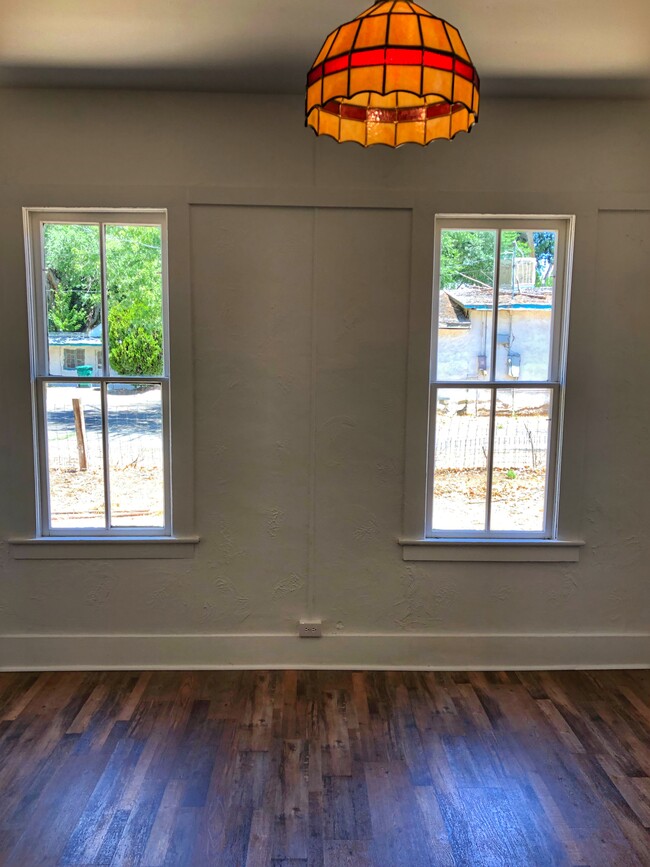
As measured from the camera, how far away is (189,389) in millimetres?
2947

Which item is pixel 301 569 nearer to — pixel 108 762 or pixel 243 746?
pixel 243 746

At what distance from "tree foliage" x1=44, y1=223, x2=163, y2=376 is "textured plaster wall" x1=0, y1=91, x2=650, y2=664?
167 millimetres

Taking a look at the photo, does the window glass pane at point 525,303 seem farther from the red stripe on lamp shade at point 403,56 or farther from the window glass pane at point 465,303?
the red stripe on lamp shade at point 403,56

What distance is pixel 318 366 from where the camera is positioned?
2.96 metres

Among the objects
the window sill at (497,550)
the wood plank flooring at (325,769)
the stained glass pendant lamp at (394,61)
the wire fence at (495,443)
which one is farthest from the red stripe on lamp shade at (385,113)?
the wood plank flooring at (325,769)

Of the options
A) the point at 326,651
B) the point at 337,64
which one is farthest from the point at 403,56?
the point at 326,651

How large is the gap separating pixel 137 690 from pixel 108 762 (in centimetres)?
52

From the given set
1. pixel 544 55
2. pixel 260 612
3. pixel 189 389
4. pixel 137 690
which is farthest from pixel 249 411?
pixel 544 55

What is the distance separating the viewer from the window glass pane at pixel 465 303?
298 centimetres

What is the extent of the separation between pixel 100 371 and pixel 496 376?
81.6 inches

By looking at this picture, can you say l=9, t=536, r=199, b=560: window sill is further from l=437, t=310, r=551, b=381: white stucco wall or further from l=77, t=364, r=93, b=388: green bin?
l=437, t=310, r=551, b=381: white stucco wall

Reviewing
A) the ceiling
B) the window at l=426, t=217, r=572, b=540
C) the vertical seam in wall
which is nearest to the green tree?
the ceiling

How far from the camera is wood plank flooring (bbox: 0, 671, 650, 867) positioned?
1.97 meters

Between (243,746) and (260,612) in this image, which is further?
(260,612)
